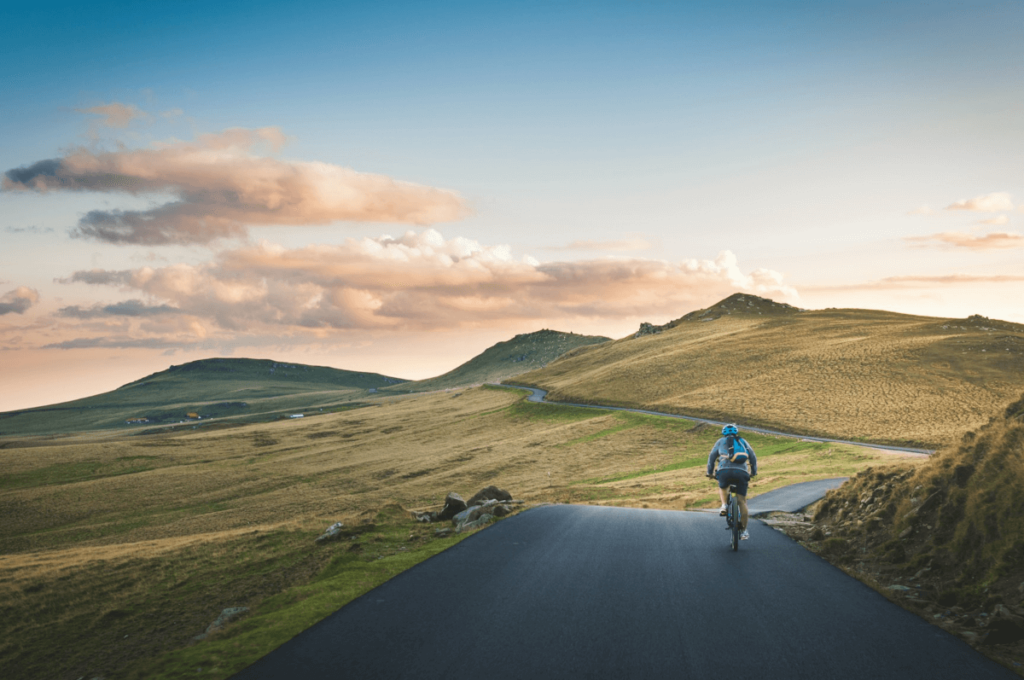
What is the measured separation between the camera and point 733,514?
14.0 meters

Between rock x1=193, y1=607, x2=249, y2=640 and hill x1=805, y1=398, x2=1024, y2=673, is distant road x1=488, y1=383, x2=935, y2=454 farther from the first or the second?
rock x1=193, y1=607, x2=249, y2=640

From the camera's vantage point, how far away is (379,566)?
14867 mm

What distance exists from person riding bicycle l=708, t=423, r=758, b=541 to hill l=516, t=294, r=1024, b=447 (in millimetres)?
43241

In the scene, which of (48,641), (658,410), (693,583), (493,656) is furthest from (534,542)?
(658,410)

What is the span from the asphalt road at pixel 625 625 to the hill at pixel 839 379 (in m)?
47.3

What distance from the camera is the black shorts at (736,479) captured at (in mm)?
14609

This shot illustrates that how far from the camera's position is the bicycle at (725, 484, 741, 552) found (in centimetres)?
1385

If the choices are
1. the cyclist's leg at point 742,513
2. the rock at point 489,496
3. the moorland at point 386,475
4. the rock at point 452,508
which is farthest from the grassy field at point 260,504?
the cyclist's leg at point 742,513

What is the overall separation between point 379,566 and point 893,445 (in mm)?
49433

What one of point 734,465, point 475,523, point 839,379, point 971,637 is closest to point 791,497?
point 734,465

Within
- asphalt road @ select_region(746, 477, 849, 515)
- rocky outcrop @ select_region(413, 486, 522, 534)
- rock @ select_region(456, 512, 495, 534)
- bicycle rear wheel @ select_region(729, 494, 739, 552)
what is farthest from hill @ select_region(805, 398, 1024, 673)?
rocky outcrop @ select_region(413, 486, 522, 534)

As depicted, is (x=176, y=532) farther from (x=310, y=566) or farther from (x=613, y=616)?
(x=613, y=616)

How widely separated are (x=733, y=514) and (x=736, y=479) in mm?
979

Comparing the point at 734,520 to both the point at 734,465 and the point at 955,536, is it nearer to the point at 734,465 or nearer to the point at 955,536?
the point at 734,465
